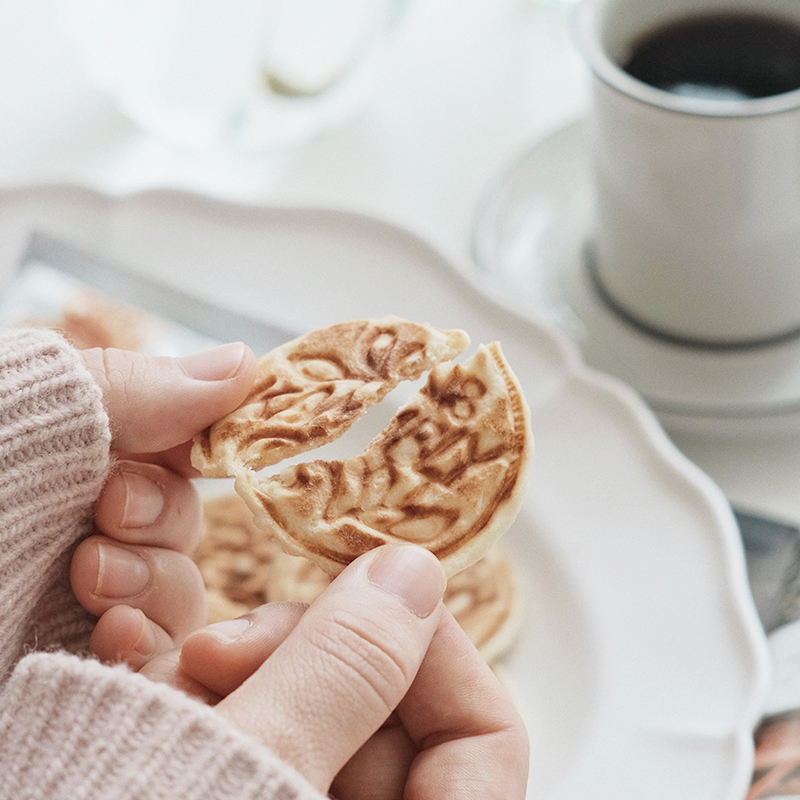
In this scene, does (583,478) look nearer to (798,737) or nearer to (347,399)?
(798,737)

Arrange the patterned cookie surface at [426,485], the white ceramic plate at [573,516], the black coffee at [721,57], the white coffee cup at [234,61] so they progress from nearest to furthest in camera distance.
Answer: the patterned cookie surface at [426,485], the white ceramic plate at [573,516], the black coffee at [721,57], the white coffee cup at [234,61]

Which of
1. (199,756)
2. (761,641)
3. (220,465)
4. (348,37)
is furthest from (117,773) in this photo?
(348,37)

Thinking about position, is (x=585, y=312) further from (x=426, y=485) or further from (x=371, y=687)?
(x=371, y=687)

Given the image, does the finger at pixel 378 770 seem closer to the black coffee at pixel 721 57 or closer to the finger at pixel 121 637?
the finger at pixel 121 637

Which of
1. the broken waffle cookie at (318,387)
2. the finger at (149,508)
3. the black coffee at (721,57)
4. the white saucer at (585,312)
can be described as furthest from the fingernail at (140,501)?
the black coffee at (721,57)

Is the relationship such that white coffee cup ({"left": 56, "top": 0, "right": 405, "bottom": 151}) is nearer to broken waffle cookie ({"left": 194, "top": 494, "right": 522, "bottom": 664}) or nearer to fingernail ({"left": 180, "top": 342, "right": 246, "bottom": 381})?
broken waffle cookie ({"left": 194, "top": 494, "right": 522, "bottom": 664})

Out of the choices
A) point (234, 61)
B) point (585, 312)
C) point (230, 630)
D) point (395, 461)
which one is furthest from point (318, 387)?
point (234, 61)
